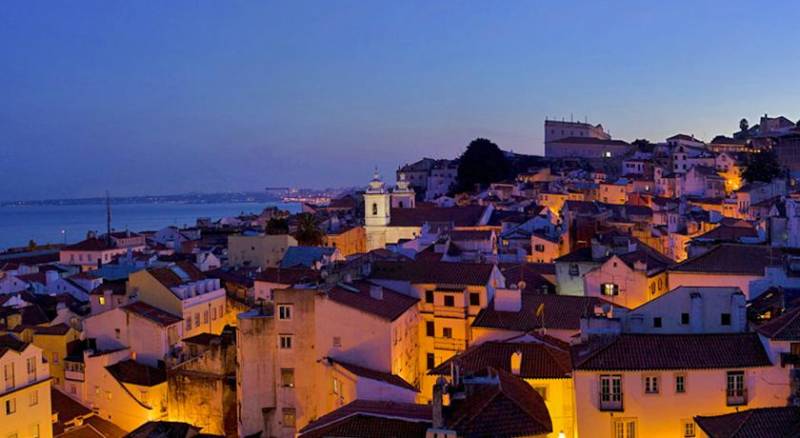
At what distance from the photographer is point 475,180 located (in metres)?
110

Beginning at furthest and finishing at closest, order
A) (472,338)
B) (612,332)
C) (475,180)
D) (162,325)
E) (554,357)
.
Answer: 1. (475,180)
2. (162,325)
3. (472,338)
4. (554,357)
5. (612,332)

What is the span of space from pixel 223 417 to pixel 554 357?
15268 mm

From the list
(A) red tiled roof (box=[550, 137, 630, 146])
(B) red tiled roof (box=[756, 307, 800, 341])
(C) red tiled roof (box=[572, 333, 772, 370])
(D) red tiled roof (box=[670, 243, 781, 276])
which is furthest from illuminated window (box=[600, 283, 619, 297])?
(A) red tiled roof (box=[550, 137, 630, 146])

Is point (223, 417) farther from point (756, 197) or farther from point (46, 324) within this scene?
point (756, 197)

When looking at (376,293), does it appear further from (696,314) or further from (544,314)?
(696,314)

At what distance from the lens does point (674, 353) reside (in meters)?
21.6

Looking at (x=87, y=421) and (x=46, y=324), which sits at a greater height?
(x=46, y=324)

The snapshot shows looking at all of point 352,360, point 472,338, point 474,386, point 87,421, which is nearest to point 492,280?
point 472,338

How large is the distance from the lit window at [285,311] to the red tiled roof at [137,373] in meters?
8.59

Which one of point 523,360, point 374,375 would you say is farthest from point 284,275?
point 523,360

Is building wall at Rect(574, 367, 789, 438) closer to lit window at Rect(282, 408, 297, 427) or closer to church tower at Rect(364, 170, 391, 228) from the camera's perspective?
lit window at Rect(282, 408, 297, 427)

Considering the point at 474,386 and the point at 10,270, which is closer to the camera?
the point at 474,386

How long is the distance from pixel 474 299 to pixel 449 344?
81.0 inches

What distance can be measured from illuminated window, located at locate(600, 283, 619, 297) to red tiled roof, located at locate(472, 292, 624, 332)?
9.70 feet
